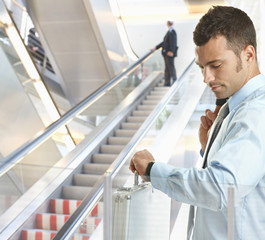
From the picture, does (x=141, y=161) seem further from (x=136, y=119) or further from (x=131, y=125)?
(x=136, y=119)

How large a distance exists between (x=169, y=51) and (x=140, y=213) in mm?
10103

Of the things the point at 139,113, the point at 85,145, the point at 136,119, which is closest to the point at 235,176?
the point at 85,145

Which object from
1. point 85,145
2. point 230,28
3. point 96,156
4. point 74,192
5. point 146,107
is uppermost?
point 146,107

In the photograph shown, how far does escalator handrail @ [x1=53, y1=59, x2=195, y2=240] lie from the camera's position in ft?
5.02

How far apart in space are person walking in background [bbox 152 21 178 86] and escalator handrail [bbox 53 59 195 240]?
1.91 metres

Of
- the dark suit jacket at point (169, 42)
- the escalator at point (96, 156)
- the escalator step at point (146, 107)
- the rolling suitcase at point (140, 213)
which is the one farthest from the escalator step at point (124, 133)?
the rolling suitcase at point (140, 213)

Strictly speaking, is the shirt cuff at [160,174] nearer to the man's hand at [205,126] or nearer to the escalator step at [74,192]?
the man's hand at [205,126]

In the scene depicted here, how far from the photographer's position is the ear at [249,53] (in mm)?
1297

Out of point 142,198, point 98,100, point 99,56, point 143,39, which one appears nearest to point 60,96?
point 99,56

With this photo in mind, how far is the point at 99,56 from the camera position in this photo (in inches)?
460

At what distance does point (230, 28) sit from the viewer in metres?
1.28

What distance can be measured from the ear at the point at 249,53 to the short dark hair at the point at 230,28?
0.01 metres

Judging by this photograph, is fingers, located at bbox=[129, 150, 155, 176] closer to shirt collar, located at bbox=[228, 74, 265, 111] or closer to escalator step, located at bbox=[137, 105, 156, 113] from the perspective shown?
shirt collar, located at bbox=[228, 74, 265, 111]

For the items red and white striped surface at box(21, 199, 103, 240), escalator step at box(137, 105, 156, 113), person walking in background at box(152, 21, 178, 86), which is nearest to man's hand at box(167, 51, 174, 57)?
person walking in background at box(152, 21, 178, 86)
